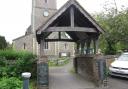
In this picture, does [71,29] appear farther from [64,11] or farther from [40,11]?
[40,11]

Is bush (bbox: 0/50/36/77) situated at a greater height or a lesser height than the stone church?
lesser

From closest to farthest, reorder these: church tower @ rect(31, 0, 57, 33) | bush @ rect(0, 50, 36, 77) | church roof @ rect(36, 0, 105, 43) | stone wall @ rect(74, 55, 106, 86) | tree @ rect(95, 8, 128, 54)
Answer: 1. church roof @ rect(36, 0, 105, 43)
2. stone wall @ rect(74, 55, 106, 86)
3. bush @ rect(0, 50, 36, 77)
4. tree @ rect(95, 8, 128, 54)
5. church tower @ rect(31, 0, 57, 33)

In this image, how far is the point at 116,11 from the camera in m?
34.3

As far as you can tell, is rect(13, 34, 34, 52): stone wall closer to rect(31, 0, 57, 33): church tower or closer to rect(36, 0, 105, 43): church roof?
rect(31, 0, 57, 33): church tower

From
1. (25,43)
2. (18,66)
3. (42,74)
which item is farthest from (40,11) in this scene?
(42,74)

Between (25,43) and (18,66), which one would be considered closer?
(18,66)

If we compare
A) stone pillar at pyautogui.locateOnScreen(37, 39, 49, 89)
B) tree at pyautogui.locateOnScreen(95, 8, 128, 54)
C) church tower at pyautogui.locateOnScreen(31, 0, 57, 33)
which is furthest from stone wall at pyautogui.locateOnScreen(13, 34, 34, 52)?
stone pillar at pyautogui.locateOnScreen(37, 39, 49, 89)

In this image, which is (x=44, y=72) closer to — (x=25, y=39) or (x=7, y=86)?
(x=7, y=86)

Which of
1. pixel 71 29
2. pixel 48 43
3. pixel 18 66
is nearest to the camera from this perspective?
pixel 71 29

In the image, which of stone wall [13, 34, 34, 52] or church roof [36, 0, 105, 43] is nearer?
church roof [36, 0, 105, 43]

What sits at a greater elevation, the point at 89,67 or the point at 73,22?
the point at 73,22

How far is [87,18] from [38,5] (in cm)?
4936

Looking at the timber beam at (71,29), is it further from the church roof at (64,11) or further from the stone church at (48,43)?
the stone church at (48,43)

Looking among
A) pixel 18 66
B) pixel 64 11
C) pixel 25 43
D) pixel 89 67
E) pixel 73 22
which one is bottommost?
pixel 89 67
